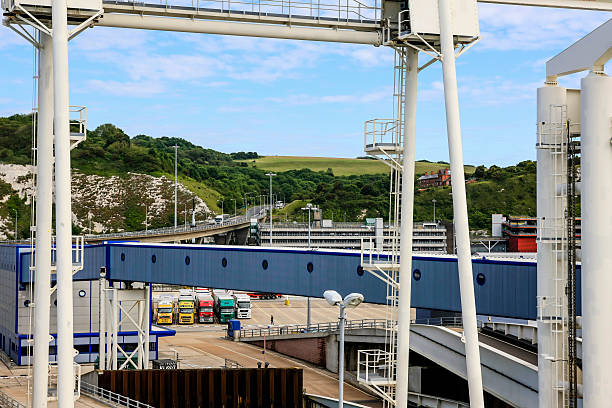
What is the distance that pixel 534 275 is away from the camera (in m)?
32.2

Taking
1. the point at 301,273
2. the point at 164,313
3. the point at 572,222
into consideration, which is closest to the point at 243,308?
the point at 164,313

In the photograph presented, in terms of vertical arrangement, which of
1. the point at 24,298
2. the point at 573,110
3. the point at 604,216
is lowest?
the point at 24,298

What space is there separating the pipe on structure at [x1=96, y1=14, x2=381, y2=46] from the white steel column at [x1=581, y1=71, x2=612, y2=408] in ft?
23.6

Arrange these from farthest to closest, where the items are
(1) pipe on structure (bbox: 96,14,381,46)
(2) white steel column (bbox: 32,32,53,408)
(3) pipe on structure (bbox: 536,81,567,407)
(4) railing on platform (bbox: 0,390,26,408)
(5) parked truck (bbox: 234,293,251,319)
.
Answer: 1. (5) parked truck (bbox: 234,293,251,319)
2. (4) railing on platform (bbox: 0,390,26,408)
3. (3) pipe on structure (bbox: 536,81,567,407)
4. (1) pipe on structure (bbox: 96,14,381,46)
5. (2) white steel column (bbox: 32,32,53,408)

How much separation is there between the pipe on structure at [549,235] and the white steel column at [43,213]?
1521cm

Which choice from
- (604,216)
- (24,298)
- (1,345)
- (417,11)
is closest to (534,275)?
(604,216)

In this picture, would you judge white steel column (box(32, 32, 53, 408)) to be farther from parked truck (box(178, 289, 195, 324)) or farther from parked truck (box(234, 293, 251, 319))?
parked truck (box(234, 293, 251, 319))

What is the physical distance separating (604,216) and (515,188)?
16091 cm

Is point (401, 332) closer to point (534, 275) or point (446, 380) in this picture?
point (534, 275)

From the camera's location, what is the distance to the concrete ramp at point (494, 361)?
1260 inches

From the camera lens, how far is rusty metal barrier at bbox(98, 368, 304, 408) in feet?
134

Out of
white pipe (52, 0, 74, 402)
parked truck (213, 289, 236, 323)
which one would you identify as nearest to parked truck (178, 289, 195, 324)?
parked truck (213, 289, 236, 323)

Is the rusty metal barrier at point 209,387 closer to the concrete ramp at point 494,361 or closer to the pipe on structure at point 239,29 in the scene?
the concrete ramp at point 494,361

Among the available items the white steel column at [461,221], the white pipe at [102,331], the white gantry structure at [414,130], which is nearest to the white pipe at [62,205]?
the white gantry structure at [414,130]
